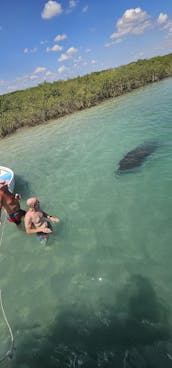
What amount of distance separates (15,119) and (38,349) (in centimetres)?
2568

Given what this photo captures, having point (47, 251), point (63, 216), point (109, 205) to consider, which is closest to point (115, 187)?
point (109, 205)

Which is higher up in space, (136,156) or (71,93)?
(71,93)

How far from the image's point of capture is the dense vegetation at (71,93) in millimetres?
27000

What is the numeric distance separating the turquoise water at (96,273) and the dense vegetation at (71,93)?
1852 cm

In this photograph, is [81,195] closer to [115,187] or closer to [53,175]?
[115,187]

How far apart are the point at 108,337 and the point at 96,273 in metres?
1.38

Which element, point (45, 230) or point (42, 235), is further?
point (42, 235)

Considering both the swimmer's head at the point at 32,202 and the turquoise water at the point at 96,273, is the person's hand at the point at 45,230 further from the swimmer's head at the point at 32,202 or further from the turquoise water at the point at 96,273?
the swimmer's head at the point at 32,202

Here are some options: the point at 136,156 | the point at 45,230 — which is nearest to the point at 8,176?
the point at 45,230

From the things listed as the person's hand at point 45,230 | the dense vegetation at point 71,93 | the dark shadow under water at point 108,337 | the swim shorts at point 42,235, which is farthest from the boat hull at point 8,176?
the dense vegetation at point 71,93

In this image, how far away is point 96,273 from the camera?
5.14 meters

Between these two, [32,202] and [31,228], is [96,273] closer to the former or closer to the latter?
[31,228]

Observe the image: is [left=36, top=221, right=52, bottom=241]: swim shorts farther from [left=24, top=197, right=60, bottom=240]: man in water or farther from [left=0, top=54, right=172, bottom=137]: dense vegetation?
[left=0, top=54, right=172, bottom=137]: dense vegetation

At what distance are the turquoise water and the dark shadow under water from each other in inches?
0.6
